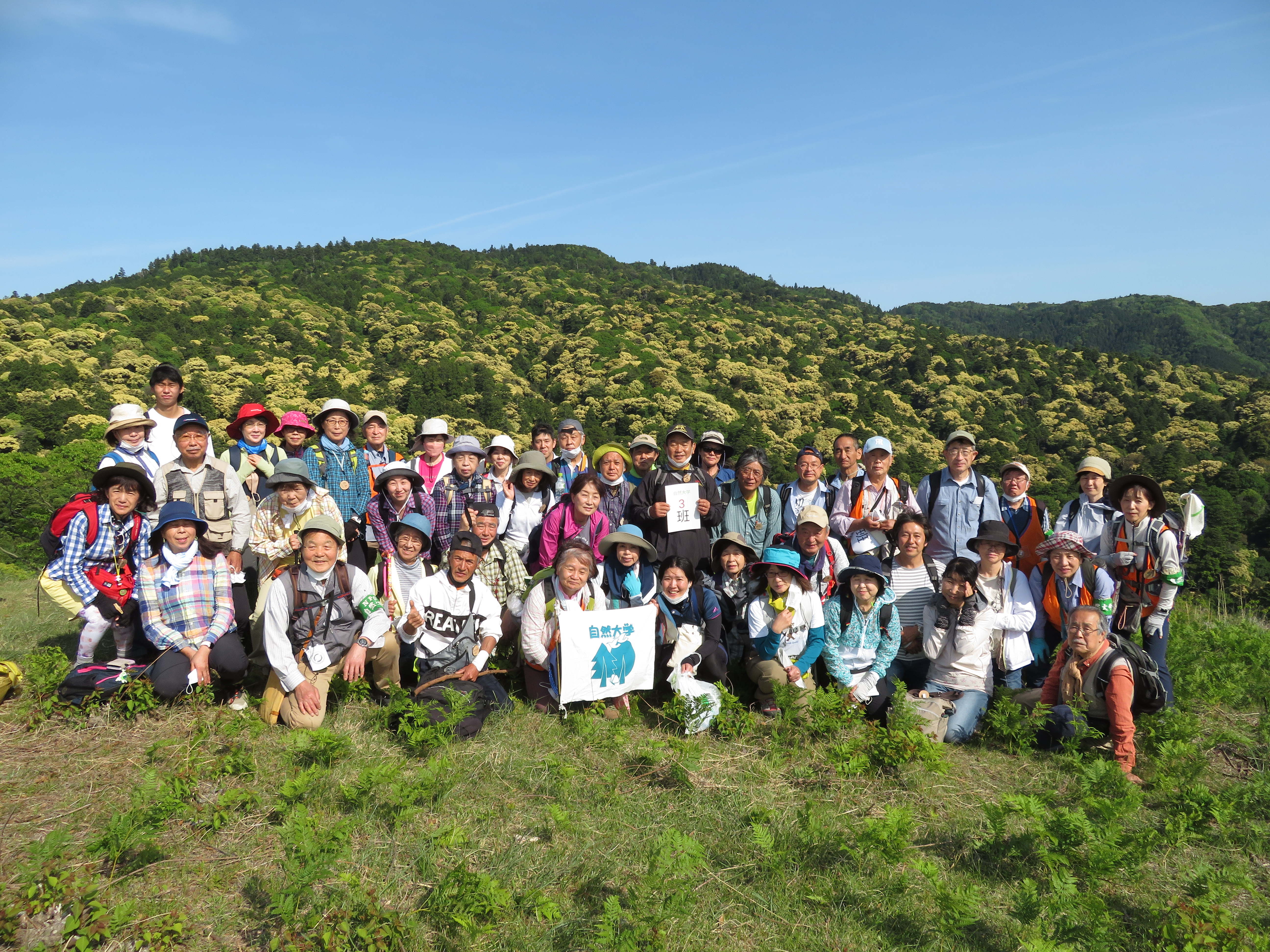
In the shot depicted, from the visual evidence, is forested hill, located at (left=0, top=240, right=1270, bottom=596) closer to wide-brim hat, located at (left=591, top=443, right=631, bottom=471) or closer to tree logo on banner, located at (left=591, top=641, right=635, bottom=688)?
wide-brim hat, located at (left=591, top=443, right=631, bottom=471)

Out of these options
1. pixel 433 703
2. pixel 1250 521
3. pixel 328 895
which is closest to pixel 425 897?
pixel 328 895

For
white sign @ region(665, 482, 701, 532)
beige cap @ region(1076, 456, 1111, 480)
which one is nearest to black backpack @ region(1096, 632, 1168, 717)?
beige cap @ region(1076, 456, 1111, 480)

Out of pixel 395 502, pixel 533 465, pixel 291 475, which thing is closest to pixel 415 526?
pixel 395 502

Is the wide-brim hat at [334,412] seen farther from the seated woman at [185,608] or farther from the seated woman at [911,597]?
the seated woman at [911,597]

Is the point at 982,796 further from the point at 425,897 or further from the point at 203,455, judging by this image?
the point at 203,455

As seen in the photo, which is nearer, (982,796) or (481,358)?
(982,796)

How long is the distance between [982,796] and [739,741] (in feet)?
5.80

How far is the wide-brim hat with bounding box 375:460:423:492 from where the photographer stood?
21.9 ft

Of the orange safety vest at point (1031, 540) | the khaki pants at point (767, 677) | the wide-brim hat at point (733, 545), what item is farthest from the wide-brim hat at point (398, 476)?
the orange safety vest at point (1031, 540)

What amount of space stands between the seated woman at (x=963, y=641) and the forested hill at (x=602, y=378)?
19830mm

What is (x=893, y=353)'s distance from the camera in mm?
57812

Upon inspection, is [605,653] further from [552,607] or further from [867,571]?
[867,571]

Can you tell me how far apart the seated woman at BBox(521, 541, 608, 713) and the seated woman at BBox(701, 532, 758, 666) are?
1.20 meters

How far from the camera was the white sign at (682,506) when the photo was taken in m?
7.11
